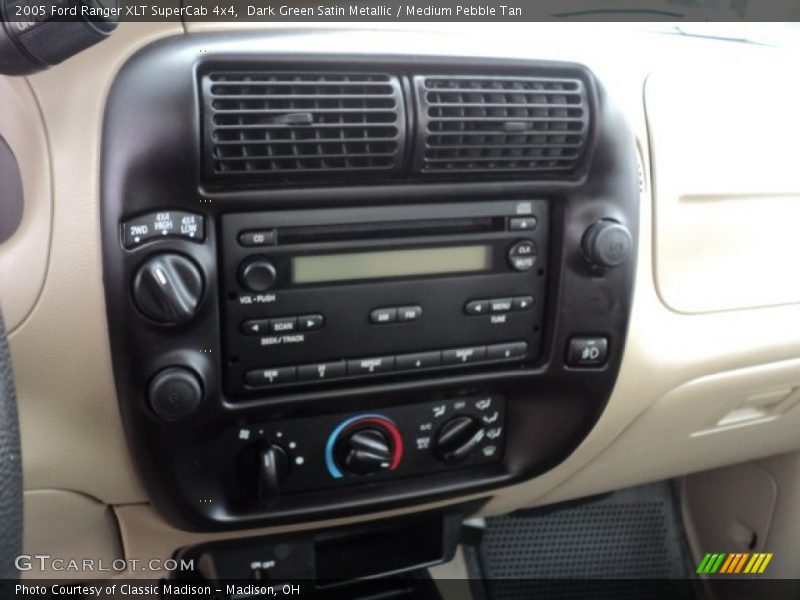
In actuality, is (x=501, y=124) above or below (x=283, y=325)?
above

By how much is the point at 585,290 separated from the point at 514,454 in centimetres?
24

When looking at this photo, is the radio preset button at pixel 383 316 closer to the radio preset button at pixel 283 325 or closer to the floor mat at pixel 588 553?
the radio preset button at pixel 283 325

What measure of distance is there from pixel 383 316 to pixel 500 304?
0.14 m

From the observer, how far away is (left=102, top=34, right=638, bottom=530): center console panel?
0.80m

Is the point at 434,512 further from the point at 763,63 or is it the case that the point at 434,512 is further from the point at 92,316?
the point at 763,63

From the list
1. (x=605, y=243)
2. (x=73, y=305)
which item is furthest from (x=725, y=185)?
(x=73, y=305)

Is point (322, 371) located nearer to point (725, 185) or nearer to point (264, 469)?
point (264, 469)

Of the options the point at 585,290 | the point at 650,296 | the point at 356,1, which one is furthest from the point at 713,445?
the point at 356,1

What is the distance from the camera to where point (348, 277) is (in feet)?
2.96

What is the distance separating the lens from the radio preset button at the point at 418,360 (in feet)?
3.11

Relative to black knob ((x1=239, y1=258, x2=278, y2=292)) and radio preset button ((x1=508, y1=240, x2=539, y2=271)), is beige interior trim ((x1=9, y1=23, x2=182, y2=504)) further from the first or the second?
radio preset button ((x1=508, y1=240, x2=539, y2=271))

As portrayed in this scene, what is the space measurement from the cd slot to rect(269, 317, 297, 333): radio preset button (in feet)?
0.26

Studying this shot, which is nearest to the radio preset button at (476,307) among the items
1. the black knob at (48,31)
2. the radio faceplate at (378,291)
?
the radio faceplate at (378,291)

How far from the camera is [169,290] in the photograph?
799 mm
